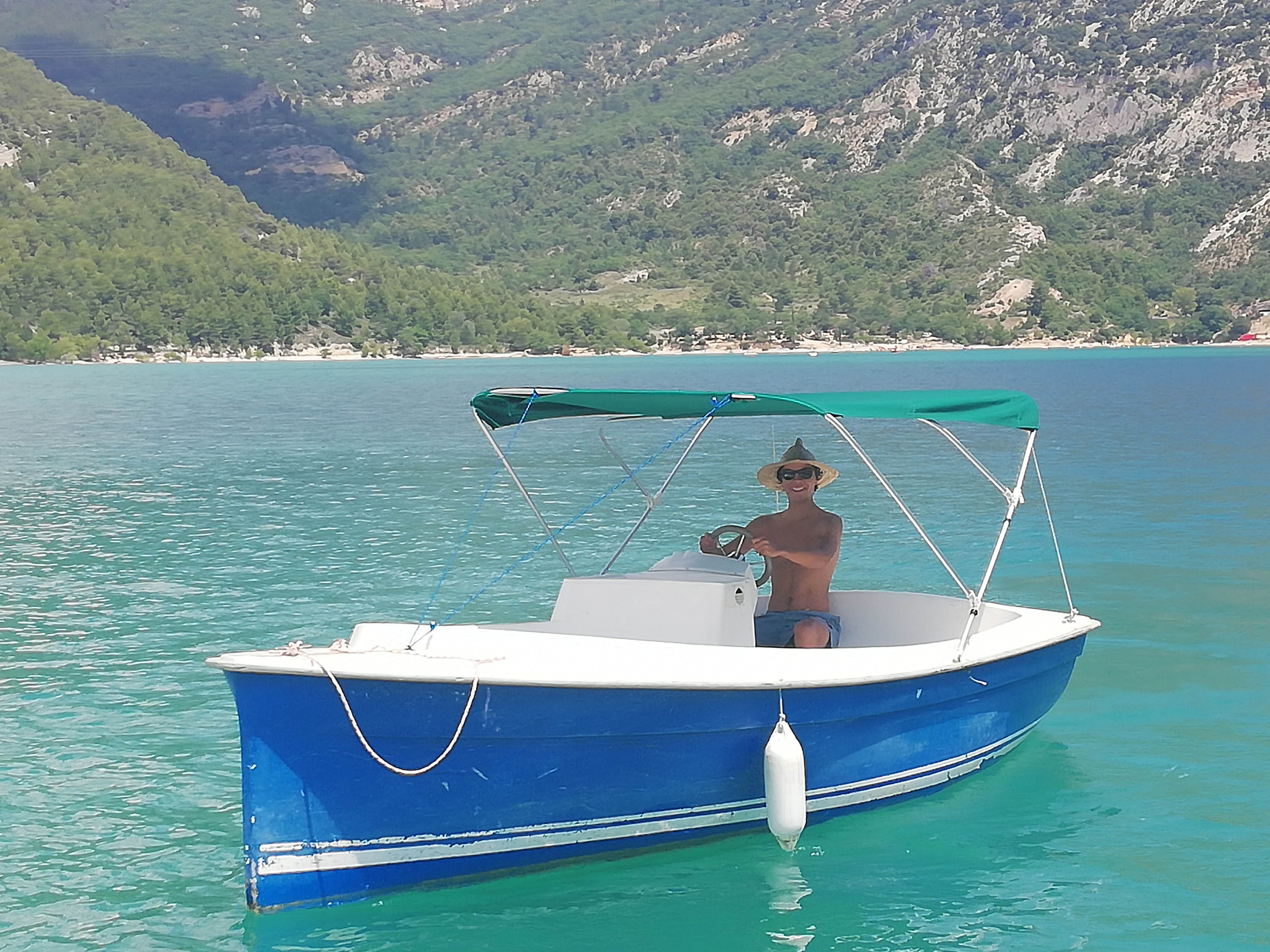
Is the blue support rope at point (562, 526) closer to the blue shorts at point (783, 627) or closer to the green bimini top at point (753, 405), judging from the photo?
the green bimini top at point (753, 405)

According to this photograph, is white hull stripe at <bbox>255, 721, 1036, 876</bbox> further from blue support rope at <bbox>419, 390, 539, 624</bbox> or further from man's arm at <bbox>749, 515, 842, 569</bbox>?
man's arm at <bbox>749, 515, 842, 569</bbox>

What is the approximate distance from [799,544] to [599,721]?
221cm

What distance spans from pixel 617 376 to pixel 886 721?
257ft

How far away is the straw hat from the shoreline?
11569cm

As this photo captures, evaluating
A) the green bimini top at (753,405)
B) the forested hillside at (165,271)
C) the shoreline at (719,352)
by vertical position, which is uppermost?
the forested hillside at (165,271)

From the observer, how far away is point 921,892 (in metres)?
7.61

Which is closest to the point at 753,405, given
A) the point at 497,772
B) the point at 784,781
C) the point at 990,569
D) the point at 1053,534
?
the point at 990,569

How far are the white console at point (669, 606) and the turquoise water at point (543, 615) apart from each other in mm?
1139

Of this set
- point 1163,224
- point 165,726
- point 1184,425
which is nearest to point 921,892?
point 165,726

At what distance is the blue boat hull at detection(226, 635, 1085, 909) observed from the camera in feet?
22.0

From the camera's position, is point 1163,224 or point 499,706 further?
point 1163,224

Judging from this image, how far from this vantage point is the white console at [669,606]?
7848 mm

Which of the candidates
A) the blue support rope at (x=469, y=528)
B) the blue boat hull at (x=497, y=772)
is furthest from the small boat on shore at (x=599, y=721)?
the blue support rope at (x=469, y=528)

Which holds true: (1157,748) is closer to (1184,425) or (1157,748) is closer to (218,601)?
(218,601)
